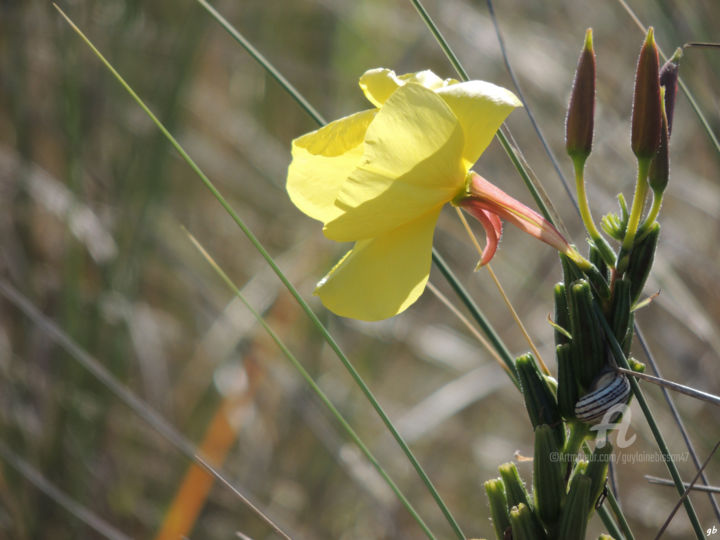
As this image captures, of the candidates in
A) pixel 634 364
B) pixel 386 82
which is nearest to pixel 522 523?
pixel 634 364

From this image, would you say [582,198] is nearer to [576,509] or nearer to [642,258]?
[642,258]

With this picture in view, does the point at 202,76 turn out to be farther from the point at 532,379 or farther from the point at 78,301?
the point at 532,379

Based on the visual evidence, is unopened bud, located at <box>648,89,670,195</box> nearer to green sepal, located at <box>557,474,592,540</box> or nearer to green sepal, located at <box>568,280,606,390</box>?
green sepal, located at <box>568,280,606,390</box>

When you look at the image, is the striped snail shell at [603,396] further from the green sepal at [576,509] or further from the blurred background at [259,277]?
the blurred background at [259,277]

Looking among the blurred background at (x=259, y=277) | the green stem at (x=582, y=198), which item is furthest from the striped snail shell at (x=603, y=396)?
the blurred background at (x=259, y=277)

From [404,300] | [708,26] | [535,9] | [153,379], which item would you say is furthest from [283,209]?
[404,300]

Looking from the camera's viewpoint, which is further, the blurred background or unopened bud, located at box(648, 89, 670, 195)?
the blurred background

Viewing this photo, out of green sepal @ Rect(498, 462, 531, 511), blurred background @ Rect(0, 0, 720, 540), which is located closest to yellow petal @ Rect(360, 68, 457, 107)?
green sepal @ Rect(498, 462, 531, 511)
